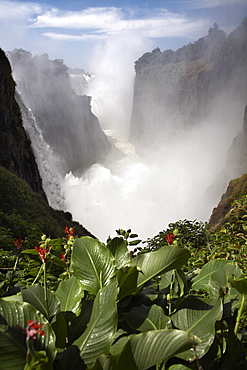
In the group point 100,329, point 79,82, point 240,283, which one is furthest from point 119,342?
point 79,82

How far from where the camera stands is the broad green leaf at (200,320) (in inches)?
28.4

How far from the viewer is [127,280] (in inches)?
33.2

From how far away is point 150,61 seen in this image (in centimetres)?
6500

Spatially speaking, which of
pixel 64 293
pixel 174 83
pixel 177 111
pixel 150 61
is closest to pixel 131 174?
pixel 177 111

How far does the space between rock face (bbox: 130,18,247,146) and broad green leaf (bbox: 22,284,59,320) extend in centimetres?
5262

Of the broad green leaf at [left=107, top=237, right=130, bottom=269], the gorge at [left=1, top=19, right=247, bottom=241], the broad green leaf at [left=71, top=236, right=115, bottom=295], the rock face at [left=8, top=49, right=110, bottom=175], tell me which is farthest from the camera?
the gorge at [left=1, top=19, right=247, bottom=241]

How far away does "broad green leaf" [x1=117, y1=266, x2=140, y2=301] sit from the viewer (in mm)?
823

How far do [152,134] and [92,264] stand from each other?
6390 cm

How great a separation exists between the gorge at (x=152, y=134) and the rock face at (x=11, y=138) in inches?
925

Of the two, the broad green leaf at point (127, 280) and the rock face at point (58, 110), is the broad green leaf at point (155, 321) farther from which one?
the rock face at point (58, 110)

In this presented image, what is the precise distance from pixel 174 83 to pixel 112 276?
2433 inches

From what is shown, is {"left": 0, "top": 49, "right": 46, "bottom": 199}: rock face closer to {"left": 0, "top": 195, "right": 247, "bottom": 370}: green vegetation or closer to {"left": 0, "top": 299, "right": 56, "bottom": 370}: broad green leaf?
{"left": 0, "top": 195, "right": 247, "bottom": 370}: green vegetation

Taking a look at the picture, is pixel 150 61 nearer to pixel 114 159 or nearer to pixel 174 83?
pixel 174 83

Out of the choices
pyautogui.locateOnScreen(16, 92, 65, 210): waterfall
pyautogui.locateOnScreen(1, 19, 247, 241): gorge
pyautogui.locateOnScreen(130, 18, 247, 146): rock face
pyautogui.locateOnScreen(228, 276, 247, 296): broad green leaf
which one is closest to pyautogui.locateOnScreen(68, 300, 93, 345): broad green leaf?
pyautogui.locateOnScreen(228, 276, 247, 296): broad green leaf
